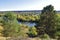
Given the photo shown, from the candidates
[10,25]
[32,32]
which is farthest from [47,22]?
[10,25]

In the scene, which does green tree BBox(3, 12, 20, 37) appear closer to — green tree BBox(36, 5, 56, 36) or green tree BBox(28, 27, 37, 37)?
green tree BBox(36, 5, 56, 36)

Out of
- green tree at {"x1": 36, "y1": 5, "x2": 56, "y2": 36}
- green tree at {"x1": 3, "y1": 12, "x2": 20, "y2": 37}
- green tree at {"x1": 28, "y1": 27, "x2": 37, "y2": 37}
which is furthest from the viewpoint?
green tree at {"x1": 28, "y1": 27, "x2": 37, "y2": 37}

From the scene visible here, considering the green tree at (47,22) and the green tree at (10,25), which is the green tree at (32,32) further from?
the green tree at (10,25)

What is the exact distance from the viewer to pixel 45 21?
3794cm

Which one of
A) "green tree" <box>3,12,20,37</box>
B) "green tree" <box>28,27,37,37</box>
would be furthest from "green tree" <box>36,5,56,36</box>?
A: "green tree" <box>3,12,20,37</box>

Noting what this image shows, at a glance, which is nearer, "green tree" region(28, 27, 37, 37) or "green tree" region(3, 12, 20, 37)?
"green tree" region(3, 12, 20, 37)

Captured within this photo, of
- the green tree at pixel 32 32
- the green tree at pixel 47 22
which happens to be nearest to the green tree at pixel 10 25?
the green tree at pixel 47 22

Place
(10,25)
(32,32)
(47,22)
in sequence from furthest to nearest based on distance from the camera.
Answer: (32,32), (47,22), (10,25)

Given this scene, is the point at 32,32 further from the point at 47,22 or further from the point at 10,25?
the point at 10,25

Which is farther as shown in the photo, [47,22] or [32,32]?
[32,32]

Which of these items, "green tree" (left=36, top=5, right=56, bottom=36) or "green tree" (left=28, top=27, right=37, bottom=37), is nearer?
"green tree" (left=36, top=5, right=56, bottom=36)

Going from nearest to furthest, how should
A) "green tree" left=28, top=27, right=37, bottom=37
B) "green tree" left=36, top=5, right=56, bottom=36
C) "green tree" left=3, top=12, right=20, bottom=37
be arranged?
1. "green tree" left=3, top=12, right=20, bottom=37
2. "green tree" left=36, top=5, right=56, bottom=36
3. "green tree" left=28, top=27, right=37, bottom=37

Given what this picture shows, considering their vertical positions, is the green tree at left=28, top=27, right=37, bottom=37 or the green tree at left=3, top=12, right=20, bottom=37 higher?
the green tree at left=3, top=12, right=20, bottom=37

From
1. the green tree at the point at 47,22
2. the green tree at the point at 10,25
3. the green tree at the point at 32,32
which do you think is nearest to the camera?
the green tree at the point at 10,25
